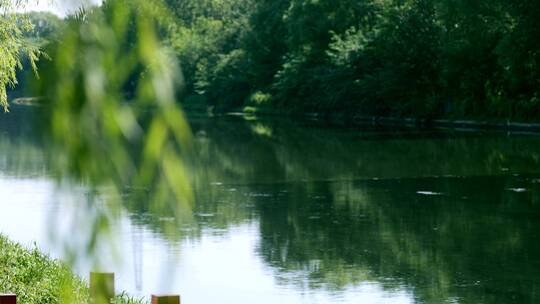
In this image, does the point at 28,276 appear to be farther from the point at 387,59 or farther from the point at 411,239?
the point at 387,59

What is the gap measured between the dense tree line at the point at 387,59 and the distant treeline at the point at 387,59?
6cm

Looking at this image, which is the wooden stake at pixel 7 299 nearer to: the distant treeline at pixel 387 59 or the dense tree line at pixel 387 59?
the dense tree line at pixel 387 59

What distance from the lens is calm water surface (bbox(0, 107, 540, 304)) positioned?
12.9 metres

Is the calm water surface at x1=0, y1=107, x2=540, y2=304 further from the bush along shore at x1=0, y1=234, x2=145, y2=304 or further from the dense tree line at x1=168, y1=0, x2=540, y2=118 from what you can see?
the dense tree line at x1=168, y1=0, x2=540, y2=118

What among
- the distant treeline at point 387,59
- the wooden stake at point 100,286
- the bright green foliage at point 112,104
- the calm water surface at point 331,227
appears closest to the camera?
the bright green foliage at point 112,104

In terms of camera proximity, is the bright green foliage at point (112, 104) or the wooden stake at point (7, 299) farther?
the wooden stake at point (7, 299)

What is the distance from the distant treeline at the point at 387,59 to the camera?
157ft

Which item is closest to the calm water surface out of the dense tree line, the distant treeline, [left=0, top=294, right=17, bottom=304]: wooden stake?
[left=0, top=294, right=17, bottom=304]: wooden stake

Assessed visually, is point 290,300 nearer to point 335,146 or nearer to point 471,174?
point 471,174

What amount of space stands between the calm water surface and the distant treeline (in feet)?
25.7

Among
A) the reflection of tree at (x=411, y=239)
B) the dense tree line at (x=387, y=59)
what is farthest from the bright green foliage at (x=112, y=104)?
the dense tree line at (x=387, y=59)

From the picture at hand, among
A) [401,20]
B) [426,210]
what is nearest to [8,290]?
[426,210]

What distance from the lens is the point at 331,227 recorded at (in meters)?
20.2

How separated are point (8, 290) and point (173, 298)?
5.15 m
